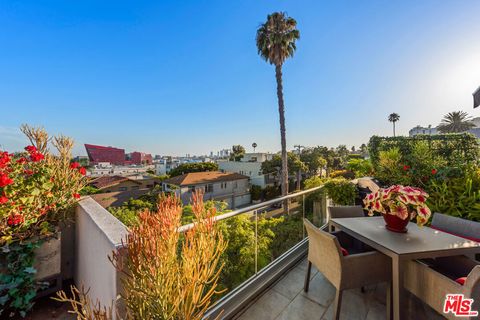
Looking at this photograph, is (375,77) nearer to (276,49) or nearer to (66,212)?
(276,49)

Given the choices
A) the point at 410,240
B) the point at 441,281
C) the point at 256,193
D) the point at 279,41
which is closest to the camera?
the point at 441,281

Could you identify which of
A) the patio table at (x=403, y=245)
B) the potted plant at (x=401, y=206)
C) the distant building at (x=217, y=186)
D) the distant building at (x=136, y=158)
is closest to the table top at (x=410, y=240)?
the patio table at (x=403, y=245)

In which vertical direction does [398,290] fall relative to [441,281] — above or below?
below

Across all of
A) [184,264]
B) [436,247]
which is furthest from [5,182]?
[436,247]

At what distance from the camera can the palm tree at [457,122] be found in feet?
78.4

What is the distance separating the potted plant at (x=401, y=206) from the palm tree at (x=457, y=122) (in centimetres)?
3459

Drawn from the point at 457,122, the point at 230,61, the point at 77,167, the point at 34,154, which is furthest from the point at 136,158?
the point at 457,122

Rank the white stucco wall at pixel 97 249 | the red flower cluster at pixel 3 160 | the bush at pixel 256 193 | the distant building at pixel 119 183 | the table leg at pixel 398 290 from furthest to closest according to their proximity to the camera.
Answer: the bush at pixel 256 193 → the distant building at pixel 119 183 → the red flower cluster at pixel 3 160 → the table leg at pixel 398 290 → the white stucco wall at pixel 97 249

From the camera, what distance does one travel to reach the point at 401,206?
1.88 metres

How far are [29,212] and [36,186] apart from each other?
0.31 meters

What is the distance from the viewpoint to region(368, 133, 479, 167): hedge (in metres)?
5.58

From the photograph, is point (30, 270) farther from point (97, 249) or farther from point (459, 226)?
point (459, 226)

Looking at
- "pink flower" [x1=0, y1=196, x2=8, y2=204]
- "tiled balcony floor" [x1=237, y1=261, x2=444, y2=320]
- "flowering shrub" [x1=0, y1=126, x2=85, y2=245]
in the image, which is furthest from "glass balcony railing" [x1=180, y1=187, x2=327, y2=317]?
"flowering shrub" [x1=0, y1=126, x2=85, y2=245]

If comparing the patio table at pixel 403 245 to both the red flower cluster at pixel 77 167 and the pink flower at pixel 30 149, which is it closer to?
the red flower cluster at pixel 77 167
